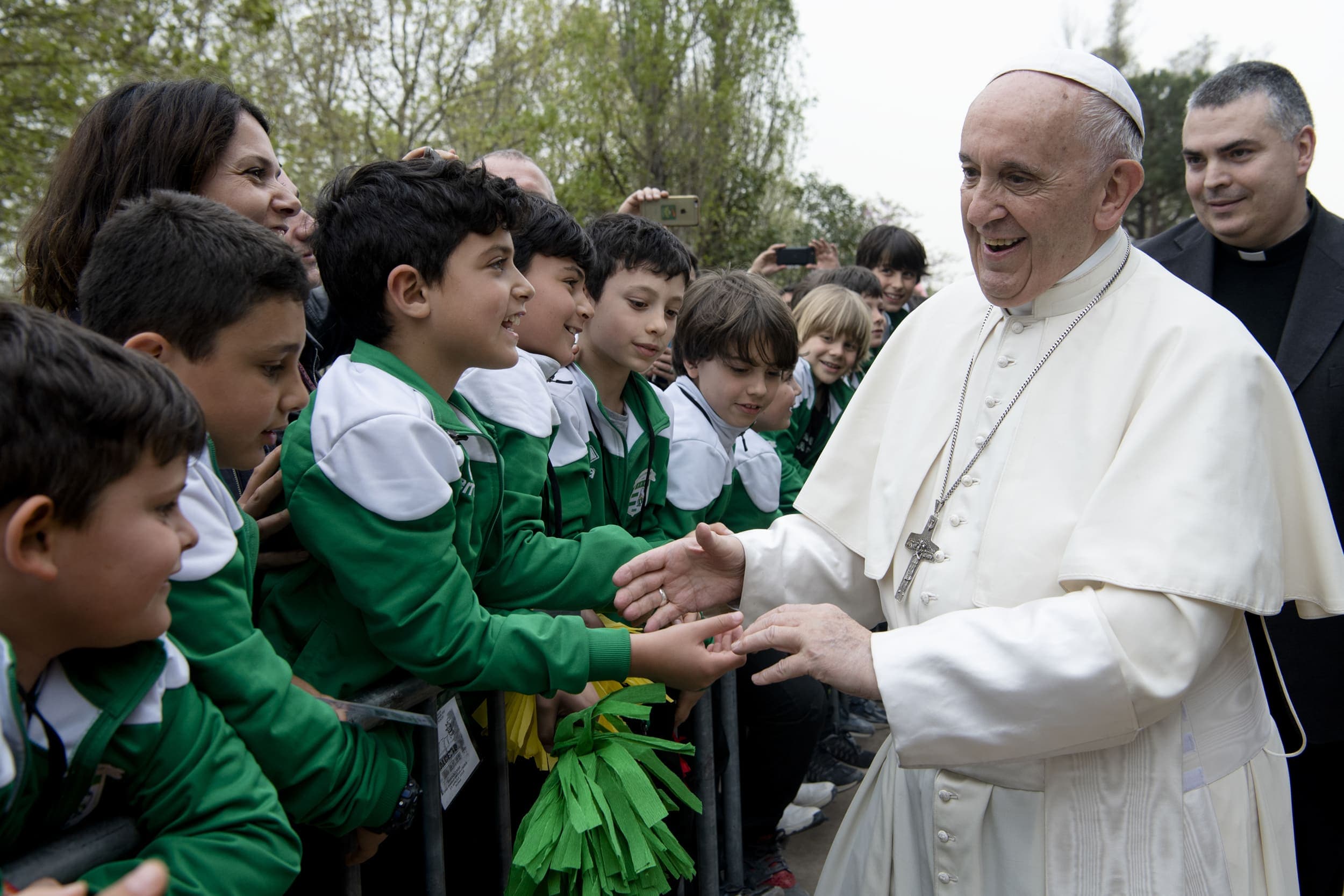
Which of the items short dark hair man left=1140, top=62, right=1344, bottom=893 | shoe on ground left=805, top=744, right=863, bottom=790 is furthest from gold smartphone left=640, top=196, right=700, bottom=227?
shoe on ground left=805, top=744, right=863, bottom=790

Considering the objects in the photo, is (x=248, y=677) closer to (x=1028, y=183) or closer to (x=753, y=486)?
(x=1028, y=183)

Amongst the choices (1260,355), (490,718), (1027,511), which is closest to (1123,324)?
(1260,355)

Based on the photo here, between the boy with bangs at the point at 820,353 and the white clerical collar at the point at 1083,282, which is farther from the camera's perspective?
the boy with bangs at the point at 820,353

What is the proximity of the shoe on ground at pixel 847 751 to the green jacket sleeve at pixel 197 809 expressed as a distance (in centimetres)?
399

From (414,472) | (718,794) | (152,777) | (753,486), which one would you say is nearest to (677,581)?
(414,472)

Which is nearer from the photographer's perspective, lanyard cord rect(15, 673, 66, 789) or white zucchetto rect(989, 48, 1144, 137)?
lanyard cord rect(15, 673, 66, 789)

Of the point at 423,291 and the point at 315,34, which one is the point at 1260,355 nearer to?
the point at 423,291

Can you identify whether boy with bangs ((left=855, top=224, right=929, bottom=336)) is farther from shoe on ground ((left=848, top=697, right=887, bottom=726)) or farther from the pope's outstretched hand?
the pope's outstretched hand

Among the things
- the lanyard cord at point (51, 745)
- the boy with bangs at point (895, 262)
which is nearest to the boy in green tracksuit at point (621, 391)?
the lanyard cord at point (51, 745)

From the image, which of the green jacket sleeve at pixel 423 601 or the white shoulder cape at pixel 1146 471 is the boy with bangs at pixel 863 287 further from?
the green jacket sleeve at pixel 423 601

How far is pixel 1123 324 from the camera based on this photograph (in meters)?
2.22

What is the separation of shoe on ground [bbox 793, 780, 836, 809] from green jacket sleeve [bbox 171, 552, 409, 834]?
3009mm

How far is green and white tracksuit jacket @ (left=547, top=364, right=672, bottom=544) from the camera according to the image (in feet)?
10.1

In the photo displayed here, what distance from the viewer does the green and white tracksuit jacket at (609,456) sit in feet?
10.1
